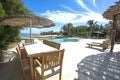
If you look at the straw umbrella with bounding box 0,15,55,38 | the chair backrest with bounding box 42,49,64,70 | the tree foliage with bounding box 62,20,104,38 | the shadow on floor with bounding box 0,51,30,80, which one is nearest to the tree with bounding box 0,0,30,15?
the straw umbrella with bounding box 0,15,55,38

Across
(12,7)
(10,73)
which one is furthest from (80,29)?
(10,73)

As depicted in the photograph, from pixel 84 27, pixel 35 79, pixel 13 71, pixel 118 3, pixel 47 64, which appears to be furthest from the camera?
pixel 84 27

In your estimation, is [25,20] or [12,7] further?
[12,7]

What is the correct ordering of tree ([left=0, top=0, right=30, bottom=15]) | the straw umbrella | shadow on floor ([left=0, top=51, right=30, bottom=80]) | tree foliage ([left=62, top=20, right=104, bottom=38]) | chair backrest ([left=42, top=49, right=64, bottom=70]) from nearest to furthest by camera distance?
chair backrest ([left=42, top=49, right=64, bottom=70]) < shadow on floor ([left=0, top=51, right=30, bottom=80]) < the straw umbrella < tree ([left=0, top=0, right=30, bottom=15]) < tree foliage ([left=62, top=20, right=104, bottom=38])

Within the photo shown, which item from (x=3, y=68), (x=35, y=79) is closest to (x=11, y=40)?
(x=3, y=68)

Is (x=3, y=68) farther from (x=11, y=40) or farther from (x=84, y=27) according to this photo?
(x=84, y=27)

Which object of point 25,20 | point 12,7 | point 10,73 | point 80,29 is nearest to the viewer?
point 10,73

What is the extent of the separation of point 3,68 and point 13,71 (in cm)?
60

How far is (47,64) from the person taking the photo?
2.52m

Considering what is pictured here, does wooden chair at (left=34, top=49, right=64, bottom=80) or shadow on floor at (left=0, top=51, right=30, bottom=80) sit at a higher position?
wooden chair at (left=34, top=49, right=64, bottom=80)

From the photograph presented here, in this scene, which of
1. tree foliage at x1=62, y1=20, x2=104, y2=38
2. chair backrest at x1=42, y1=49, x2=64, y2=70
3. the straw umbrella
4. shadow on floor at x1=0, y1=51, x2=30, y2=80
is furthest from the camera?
tree foliage at x1=62, y1=20, x2=104, y2=38

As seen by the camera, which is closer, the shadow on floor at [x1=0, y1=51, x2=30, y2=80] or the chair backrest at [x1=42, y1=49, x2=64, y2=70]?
the chair backrest at [x1=42, y1=49, x2=64, y2=70]

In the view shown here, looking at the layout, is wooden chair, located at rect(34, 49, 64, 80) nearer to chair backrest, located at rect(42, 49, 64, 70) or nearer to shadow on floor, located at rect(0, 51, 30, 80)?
chair backrest, located at rect(42, 49, 64, 70)

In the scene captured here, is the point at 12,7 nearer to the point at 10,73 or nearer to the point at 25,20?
the point at 25,20
